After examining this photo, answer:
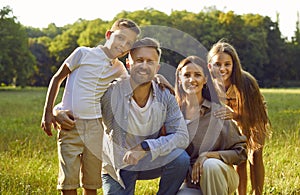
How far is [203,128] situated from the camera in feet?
11.5

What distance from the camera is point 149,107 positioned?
3.35m

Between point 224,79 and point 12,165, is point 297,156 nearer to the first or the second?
point 224,79

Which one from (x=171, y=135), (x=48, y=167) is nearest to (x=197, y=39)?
(x=48, y=167)

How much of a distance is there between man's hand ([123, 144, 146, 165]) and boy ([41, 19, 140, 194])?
43cm

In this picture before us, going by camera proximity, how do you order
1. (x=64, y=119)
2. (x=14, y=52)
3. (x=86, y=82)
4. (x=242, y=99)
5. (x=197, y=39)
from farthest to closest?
(x=14, y=52), (x=197, y=39), (x=242, y=99), (x=86, y=82), (x=64, y=119)

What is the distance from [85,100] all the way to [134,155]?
2.06 feet

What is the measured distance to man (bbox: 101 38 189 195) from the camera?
3281mm

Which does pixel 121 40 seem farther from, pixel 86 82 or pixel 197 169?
pixel 197 169

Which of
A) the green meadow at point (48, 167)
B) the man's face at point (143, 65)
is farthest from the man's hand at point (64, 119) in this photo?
the green meadow at point (48, 167)

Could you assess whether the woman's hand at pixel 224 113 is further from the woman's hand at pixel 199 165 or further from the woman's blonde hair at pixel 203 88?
the woman's hand at pixel 199 165

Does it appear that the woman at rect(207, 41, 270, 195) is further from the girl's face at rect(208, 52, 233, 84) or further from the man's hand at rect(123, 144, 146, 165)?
the man's hand at rect(123, 144, 146, 165)

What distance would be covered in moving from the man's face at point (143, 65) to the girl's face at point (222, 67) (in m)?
0.80

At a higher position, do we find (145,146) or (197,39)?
(197,39)

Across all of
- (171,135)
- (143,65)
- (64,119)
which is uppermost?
(143,65)
